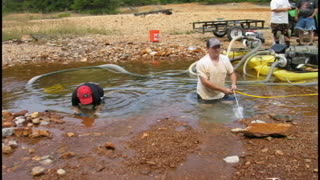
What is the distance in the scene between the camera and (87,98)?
591 centimetres

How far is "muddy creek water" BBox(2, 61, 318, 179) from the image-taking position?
14.6 ft

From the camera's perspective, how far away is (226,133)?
4.88 meters

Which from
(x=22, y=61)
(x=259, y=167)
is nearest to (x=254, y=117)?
(x=259, y=167)

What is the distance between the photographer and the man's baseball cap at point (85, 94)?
19.3 ft

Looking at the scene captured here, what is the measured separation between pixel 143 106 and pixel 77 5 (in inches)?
1626

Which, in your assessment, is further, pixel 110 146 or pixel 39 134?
pixel 39 134

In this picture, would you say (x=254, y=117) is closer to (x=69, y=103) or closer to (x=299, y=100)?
(x=299, y=100)

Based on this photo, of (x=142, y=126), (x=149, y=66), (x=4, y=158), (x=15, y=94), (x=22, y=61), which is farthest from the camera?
(x=22, y=61)

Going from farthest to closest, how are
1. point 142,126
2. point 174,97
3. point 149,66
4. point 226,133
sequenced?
point 149,66
point 174,97
point 142,126
point 226,133

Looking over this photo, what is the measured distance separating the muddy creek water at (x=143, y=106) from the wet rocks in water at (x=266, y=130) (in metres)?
0.27

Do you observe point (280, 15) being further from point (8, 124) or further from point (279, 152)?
point (8, 124)

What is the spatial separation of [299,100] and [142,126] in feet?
9.83

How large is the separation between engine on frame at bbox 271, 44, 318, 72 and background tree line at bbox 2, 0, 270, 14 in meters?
36.7

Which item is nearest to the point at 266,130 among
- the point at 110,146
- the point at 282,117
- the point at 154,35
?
the point at 282,117
